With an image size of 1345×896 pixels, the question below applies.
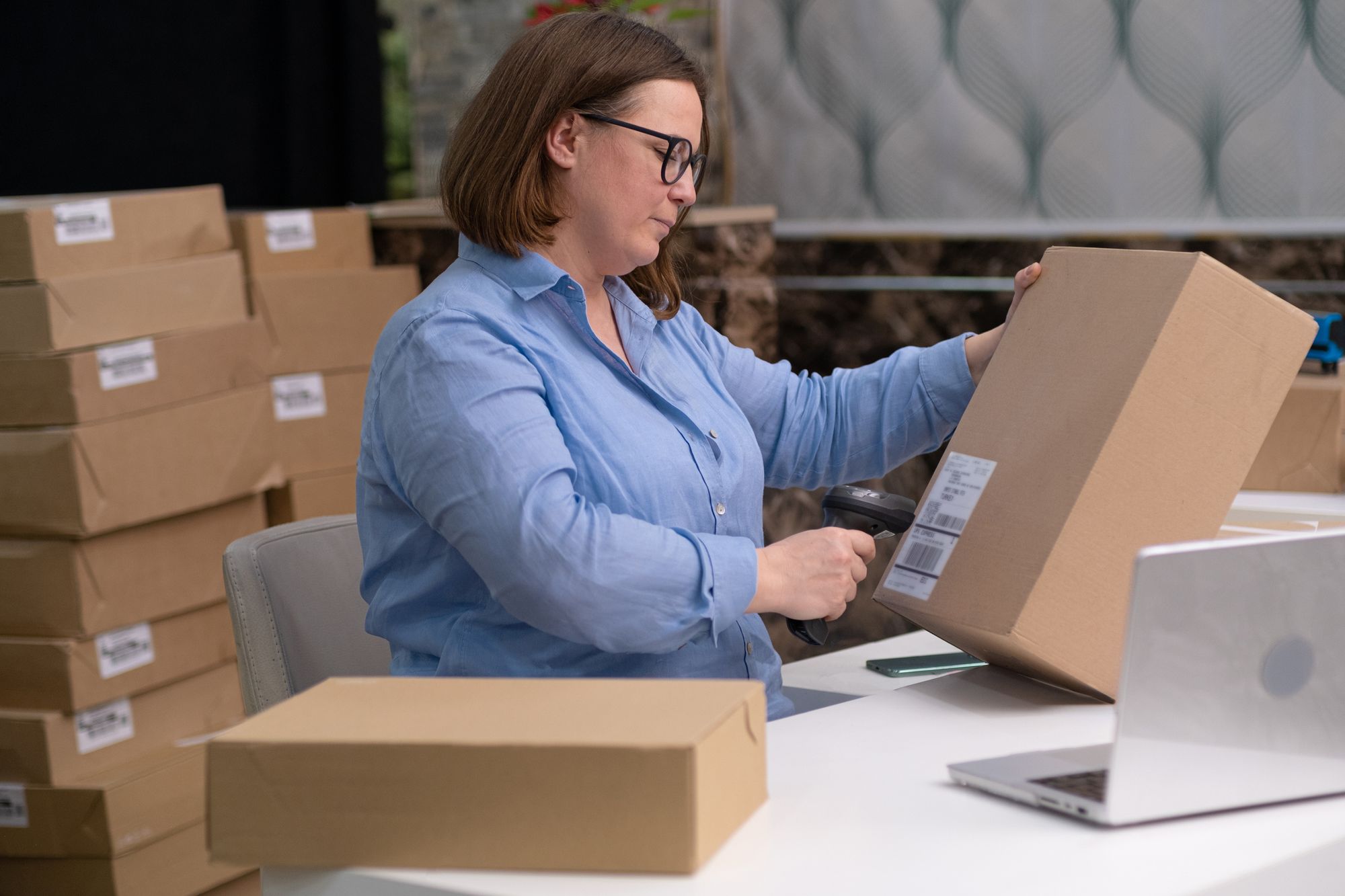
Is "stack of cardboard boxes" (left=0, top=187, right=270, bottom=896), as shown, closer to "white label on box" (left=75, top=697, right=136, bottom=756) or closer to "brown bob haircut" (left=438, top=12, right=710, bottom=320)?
"white label on box" (left=75, top=697, right=136, bottom=756)

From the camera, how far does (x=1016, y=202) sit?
2746mm

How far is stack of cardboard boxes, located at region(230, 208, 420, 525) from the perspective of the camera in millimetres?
2695

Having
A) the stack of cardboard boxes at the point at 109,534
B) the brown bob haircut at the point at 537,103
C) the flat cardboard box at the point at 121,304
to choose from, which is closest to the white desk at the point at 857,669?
the brown bob haircut at the point at 537,103

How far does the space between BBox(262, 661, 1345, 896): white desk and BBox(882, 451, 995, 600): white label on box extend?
0.70 ft

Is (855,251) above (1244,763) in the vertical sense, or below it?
above

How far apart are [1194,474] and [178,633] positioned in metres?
1.86

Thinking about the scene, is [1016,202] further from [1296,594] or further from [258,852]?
[258,852]

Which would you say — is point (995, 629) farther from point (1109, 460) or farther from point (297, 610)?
point (297, 610)

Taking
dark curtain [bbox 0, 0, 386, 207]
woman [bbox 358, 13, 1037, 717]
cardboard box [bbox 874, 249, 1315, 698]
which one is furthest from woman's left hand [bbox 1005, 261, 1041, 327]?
dark curtain [bbox 0, 0, 386, 207]

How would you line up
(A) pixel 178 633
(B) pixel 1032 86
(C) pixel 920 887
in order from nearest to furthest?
(C) pixel 920 887 < (A) pixel 178 633 < (B) pixel 1032 86

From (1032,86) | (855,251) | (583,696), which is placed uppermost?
(1032,86)

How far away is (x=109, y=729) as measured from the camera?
2.36 m

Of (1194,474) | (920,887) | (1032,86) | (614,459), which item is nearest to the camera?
(920,887)

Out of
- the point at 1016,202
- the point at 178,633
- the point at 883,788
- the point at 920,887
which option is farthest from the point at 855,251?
the point at 920,887
